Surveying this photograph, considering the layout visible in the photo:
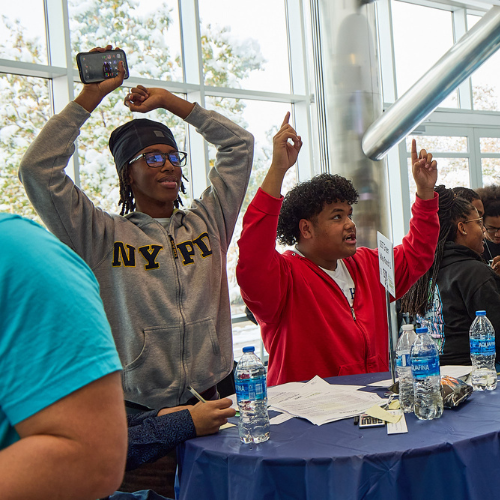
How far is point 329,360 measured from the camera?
211 cm

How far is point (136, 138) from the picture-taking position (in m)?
2.07

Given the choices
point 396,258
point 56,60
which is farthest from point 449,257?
point 56,60

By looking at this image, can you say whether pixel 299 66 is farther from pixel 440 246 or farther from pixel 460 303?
pixel 460 303

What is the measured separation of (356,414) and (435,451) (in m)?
0.30

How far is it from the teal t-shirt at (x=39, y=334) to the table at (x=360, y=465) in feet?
2.44

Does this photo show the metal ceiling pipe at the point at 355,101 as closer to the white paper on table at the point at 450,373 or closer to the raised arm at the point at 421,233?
the raised arm at the point at 421,233

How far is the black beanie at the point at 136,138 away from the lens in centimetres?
206

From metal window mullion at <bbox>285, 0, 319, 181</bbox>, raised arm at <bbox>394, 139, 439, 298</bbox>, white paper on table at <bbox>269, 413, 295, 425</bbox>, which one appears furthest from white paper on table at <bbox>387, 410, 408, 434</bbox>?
metal window mullion at <bbox>285, 0, 319, 181</bbox>

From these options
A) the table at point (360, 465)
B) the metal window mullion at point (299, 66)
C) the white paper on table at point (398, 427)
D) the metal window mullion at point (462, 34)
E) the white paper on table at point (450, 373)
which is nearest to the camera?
the table at point (360, 465)

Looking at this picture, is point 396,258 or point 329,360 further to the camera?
point 396,258

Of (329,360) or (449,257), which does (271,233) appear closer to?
(329,360)

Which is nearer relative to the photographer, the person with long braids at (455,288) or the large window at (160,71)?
the person with long braids at (455,288)

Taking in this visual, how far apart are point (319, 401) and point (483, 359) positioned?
0.58 m

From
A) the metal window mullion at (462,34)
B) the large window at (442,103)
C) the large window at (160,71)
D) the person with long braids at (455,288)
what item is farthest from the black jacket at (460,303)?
the metal window mullion at (462,34)
